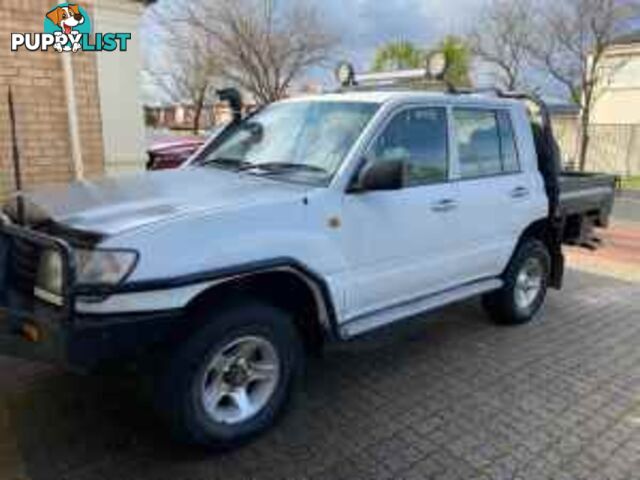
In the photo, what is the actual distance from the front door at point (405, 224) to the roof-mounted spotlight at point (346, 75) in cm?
133

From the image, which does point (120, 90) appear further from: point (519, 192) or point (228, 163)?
point (519, 192)

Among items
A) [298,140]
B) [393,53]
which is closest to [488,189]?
[298,140]

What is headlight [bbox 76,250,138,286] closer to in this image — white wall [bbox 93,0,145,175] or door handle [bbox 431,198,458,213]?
door handle [bbox 431,198,458,213]

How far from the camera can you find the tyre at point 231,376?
3.26 meters

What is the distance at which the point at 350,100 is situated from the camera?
4445 millimetres

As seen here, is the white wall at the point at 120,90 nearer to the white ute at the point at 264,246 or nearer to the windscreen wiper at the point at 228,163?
the white ute at the point at 264,246

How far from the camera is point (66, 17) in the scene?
20.9 feet

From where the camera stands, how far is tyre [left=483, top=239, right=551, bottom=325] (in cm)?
562

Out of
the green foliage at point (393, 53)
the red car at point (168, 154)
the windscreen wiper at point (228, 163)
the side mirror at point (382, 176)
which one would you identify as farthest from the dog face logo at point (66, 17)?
the green foliage at point (393, 53)

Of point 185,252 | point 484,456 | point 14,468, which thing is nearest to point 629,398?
point 484,456

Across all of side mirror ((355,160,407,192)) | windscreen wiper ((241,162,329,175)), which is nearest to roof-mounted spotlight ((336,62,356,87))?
windscreen wiper ((241,162,329,175))

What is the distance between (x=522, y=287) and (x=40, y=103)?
500 centimetres

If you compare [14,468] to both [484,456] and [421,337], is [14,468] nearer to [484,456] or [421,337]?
[484,456]

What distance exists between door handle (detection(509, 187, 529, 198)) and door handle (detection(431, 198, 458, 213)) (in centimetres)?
86
